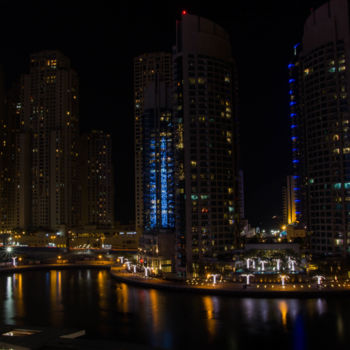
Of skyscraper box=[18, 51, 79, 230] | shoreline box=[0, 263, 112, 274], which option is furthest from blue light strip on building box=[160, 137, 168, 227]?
skyscraper box=[18, 51, 79, 230]

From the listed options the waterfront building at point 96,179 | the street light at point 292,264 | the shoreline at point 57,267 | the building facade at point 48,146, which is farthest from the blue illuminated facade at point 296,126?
the waterfront building at point 96,179

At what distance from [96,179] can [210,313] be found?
106 meters

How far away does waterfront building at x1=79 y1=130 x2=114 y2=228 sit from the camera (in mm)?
146750

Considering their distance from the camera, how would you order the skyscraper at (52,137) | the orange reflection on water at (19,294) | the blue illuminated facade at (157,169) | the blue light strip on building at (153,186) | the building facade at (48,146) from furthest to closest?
the building facade at (48,146), the skyscraper at (52,137), the blue light strip on building at (153,186), the blue illuminated facade at (157,169), the orange reflection on water at (19,294)

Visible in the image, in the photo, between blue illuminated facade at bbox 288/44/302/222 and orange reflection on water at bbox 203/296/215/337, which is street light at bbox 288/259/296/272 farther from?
blue illuminated facade at bbox 288/44/302/222

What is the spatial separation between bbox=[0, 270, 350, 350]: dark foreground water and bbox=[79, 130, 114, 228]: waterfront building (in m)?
80.1

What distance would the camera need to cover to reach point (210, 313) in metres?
48.0

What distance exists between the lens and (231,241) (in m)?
74.9

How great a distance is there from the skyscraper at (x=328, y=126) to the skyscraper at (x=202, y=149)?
13.0 metres

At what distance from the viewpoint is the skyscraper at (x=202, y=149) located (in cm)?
7231

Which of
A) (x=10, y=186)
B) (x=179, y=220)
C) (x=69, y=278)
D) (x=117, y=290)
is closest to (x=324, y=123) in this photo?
(x=179, y=220)

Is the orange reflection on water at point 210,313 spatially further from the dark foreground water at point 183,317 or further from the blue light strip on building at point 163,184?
the blue light strip on building at point 163,184

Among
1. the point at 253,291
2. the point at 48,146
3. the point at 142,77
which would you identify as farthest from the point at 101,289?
the point at 48,146

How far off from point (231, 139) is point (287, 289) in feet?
93.6
